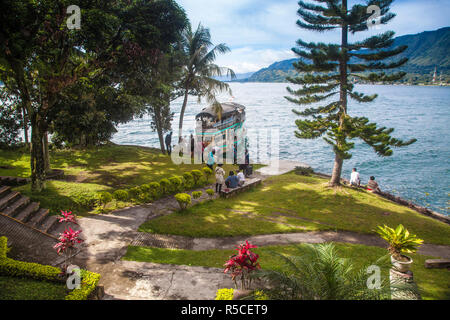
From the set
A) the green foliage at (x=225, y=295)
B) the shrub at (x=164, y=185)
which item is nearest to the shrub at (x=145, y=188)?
the shrub at (x=164, y=185)

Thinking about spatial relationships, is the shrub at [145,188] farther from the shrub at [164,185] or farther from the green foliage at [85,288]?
the green foliage at [85,288]

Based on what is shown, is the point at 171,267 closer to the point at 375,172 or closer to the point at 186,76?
the point at 186,76

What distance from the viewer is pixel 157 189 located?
38.7 ft

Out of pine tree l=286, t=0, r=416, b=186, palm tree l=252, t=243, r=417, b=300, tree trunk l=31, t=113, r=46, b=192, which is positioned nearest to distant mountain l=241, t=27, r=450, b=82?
pine tree l=286, t=0, r=416, b=186

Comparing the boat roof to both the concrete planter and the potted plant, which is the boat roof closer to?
the potted plant

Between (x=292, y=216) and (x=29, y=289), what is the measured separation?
29.7 feet

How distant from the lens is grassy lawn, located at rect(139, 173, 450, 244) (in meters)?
9.50

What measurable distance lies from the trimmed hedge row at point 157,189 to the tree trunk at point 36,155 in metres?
2.33

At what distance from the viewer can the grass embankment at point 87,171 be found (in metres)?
10.1

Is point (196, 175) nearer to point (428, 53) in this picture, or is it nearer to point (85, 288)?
point (85, 288)

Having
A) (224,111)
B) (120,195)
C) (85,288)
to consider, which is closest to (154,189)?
(120,195)

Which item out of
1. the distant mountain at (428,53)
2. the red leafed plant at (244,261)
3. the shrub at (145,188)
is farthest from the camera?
the distant mountain at (428,53)

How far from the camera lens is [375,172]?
28.2m
